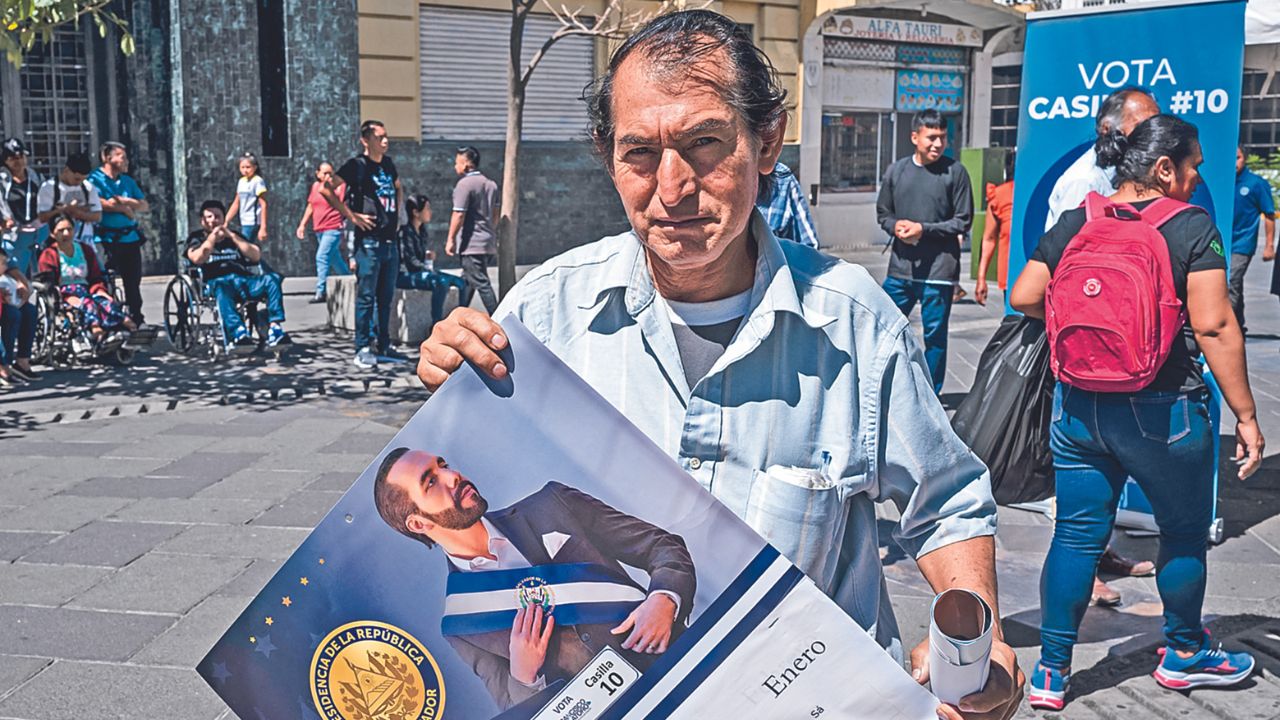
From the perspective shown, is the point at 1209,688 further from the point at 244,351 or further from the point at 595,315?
the point at 244,351

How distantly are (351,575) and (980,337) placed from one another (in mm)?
10497

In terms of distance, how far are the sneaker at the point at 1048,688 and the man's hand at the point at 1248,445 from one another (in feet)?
2.67

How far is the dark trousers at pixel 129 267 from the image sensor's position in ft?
36.8

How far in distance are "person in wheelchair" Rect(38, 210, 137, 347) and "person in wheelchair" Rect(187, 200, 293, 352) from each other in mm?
725

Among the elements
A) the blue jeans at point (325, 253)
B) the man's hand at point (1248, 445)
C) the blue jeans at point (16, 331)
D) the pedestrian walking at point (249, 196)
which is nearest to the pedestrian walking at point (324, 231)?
the blue jeans at point (325, 253)

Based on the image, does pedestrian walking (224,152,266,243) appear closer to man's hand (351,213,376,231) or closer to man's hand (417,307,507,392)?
man's hand (351,213,376,231)

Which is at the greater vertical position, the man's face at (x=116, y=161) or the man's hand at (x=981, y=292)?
the man's face at (x=116, y=161)

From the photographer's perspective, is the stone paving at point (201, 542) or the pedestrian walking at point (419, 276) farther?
the pedestrian walking at point (419, 276)

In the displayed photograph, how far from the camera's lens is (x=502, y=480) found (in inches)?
63.2

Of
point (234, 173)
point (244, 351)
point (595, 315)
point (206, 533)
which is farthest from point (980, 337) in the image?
point (595, 315)

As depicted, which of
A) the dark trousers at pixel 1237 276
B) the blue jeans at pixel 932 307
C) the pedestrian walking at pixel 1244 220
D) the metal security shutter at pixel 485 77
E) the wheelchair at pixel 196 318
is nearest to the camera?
the blue jeans at pixel 932 307

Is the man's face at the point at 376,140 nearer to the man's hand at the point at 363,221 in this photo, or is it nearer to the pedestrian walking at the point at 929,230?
the man's hand at the point at 363,221

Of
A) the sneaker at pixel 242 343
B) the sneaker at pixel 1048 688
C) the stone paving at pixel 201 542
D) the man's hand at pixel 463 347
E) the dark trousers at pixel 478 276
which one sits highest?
the man's hand at pixel 463 347

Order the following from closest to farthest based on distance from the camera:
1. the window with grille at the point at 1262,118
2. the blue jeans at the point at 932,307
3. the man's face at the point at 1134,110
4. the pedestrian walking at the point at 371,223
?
1. the man's face at the point at 1134,110
2. the blue jeans at the point at 932,307
3. the pedestrian walking at the point at 371,223
4. the window with grille at the point at 1262,118
